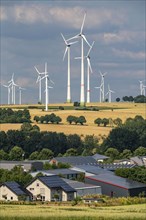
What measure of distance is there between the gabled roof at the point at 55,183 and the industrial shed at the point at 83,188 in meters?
1.27

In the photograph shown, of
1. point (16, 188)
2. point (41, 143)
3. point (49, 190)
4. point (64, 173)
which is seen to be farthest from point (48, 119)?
point (16, 188)

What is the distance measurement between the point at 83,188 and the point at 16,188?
723cm

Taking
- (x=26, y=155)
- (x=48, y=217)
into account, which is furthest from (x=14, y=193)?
(x=26, y=155)

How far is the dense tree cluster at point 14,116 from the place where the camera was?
543 feet

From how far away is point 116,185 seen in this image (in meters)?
78.1

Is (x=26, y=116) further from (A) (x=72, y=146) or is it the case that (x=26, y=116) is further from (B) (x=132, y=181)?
Result: (B) (x=132, y=181)

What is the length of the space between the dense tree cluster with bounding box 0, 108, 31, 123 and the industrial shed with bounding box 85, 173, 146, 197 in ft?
271

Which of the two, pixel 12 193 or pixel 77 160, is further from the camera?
pixel 77 160

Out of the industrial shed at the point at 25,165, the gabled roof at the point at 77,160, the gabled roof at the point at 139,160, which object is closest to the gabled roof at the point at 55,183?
the industrial shed at the point at 25,165

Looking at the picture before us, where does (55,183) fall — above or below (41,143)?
below

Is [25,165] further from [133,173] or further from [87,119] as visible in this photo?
[87,119]

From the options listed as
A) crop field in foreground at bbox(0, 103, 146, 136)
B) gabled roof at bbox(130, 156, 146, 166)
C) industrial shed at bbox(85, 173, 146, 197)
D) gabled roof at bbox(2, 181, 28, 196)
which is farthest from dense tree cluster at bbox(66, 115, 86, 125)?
gabled roof at bbox(2, 181, 28, 196)

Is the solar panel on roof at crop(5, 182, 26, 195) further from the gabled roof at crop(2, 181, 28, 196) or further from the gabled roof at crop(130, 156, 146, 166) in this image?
the gabled roof at crop(130, 156, 146, 166)

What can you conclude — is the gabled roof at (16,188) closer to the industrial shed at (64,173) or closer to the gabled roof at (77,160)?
the industrial shed at (64,173)
